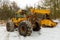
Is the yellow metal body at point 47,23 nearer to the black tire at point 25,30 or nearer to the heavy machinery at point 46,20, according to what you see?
the heavy machinery at point 46,20

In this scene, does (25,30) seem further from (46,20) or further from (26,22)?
A: (46,20)

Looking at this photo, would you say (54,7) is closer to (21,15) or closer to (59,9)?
(59,9)

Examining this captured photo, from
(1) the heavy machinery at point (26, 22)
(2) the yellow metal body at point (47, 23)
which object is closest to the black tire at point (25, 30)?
(1) the heavy machinery at point (26, 22)

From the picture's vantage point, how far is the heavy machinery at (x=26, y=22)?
8.88 m

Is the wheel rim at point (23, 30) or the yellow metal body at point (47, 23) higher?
the wheel rim at point (23, 30)

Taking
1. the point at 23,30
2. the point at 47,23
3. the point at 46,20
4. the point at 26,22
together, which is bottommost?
the point at 47,23

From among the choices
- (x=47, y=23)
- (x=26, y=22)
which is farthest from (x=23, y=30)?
(x=47, y=23)

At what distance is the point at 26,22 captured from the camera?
29.4 feet

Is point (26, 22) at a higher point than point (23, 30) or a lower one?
higher

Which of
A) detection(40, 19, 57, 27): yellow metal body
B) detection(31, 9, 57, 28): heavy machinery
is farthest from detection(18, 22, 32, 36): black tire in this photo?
detection(40, 19, 57, 27): yellow metal body

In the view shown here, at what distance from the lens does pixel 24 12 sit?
12320 millimetres

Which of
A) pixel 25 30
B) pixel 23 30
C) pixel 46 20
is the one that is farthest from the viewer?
pixel 46 20

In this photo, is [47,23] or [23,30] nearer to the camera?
[23,30]

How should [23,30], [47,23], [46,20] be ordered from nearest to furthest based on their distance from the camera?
[23,30], [47,23], [46,20]
